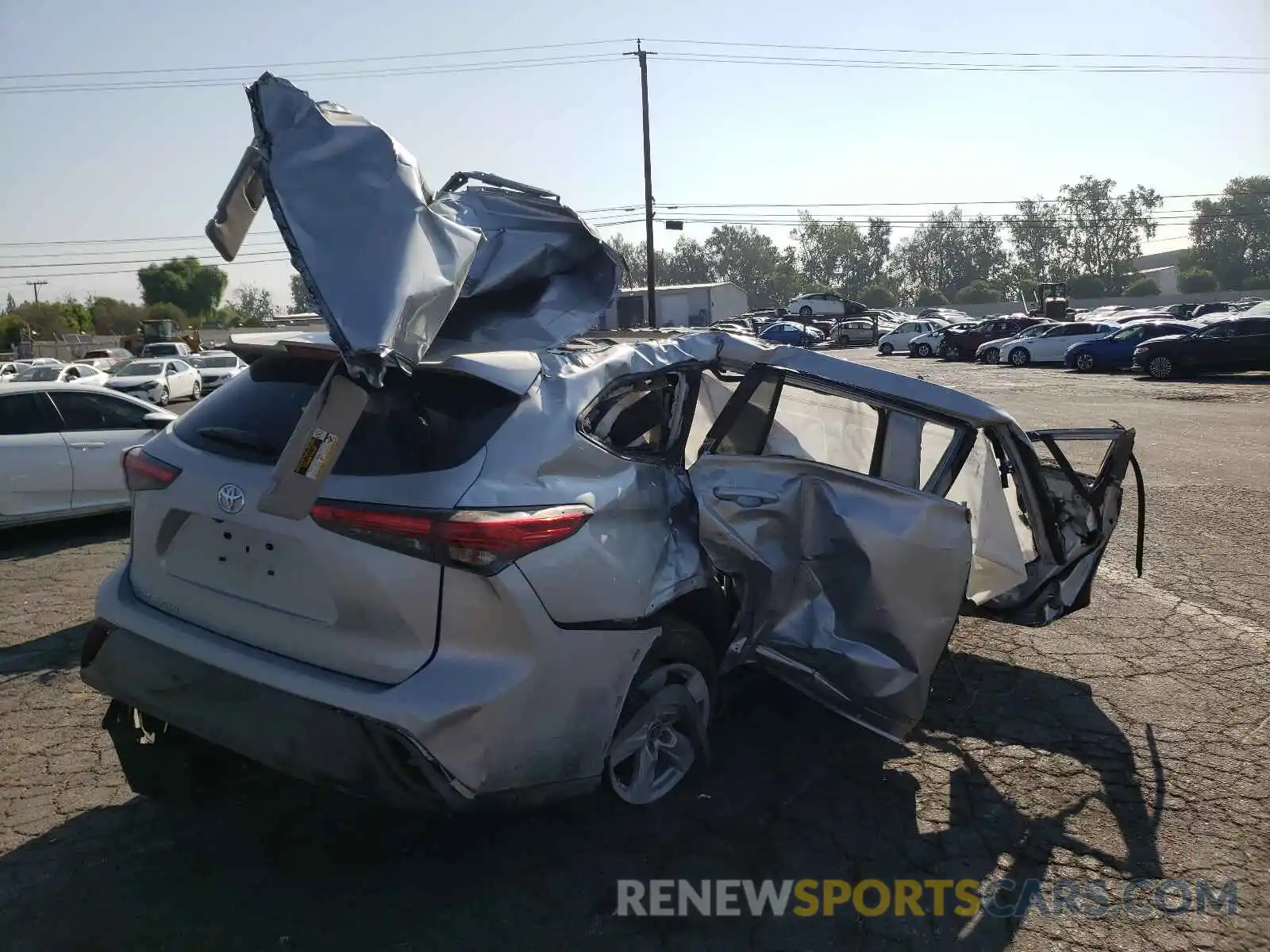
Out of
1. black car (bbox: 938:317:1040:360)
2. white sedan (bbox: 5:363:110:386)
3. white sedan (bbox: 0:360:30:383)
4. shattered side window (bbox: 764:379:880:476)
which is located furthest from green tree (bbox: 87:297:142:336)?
shattered side window (bbox: 764:379:880:476)

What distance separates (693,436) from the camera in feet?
15.1

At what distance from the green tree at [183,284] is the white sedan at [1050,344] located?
266ft

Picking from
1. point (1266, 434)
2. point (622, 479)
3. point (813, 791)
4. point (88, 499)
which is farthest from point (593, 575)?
point (1266, 434)

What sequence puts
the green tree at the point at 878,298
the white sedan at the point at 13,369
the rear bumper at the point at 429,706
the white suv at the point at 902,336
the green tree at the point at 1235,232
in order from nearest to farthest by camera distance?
the rear bumper at the point at 429,706 → the white sedan at the point at 13,369 → the white suv at the point at 902,336 → the green tree at the point at 878,298 → the green tree at the point at 1235,232

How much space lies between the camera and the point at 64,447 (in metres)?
8.35

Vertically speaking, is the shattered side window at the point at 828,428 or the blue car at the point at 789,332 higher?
the shattered side window at the point at 828,428

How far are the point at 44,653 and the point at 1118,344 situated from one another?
1232 inches

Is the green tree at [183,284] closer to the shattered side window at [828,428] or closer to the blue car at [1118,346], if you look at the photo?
the blue car at [1118,346]

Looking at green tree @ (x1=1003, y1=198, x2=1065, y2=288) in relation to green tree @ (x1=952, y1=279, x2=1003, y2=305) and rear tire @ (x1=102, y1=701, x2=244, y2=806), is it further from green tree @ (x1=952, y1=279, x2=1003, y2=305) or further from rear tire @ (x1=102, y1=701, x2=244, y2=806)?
rear tire @ (x1=102, y1=701, x2=244, y2=806)

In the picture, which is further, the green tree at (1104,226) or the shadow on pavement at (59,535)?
the green tree at (1104,226)

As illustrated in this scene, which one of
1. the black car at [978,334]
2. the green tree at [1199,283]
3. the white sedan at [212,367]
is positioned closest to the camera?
the white sedan at [212,367]

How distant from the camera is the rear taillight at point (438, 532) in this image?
111 inches

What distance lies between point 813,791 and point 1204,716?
2.04 metres

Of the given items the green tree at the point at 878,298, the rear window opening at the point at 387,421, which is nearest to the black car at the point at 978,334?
the rear window opening at the point at 387,421
